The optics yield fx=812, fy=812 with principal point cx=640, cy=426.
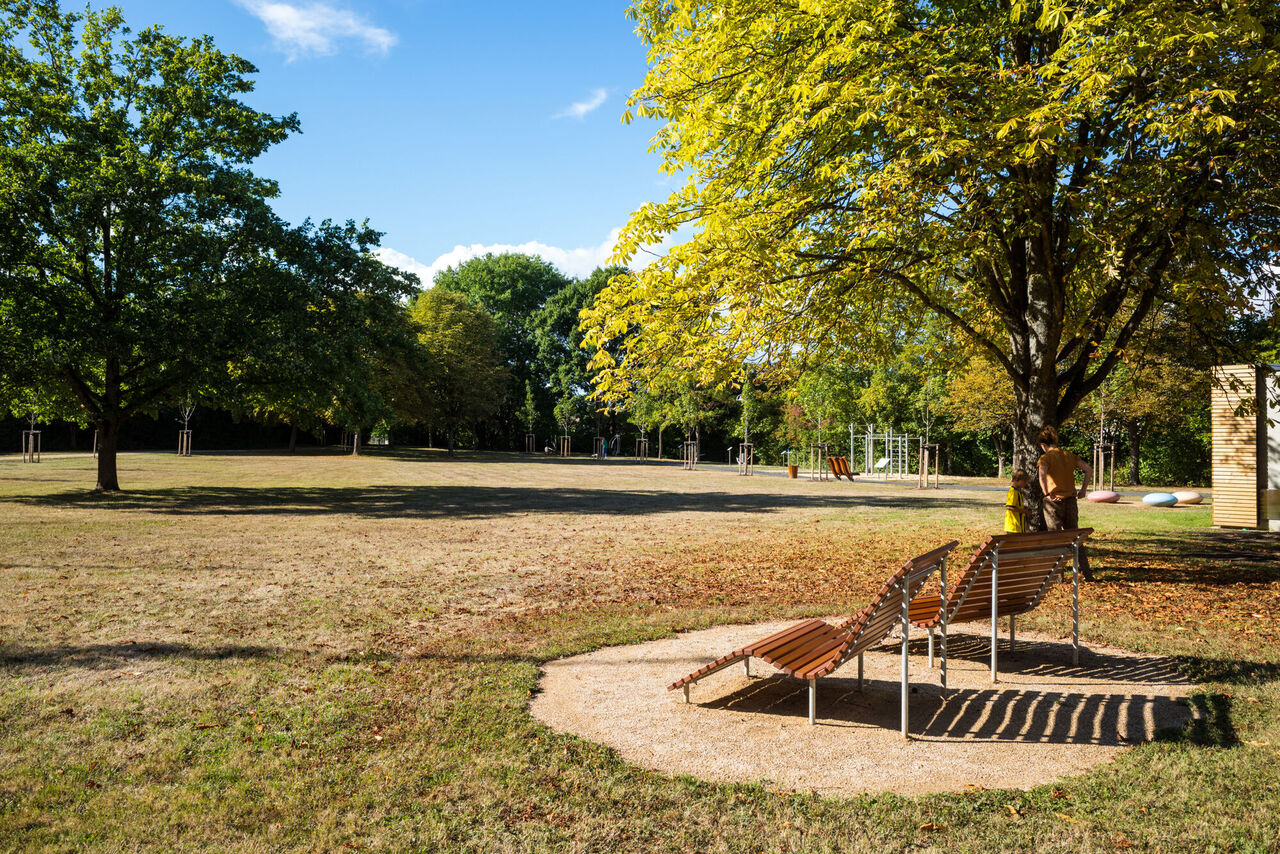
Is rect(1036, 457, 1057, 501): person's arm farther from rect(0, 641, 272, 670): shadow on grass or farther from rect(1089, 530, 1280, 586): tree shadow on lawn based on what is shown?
rect(0, 641, 272, 670): shadow on grass

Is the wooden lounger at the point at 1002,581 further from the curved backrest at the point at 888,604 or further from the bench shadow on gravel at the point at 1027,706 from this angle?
the curved backrest at the point at 888,604

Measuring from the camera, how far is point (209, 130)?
21734mm

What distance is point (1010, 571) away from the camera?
592 centimetres

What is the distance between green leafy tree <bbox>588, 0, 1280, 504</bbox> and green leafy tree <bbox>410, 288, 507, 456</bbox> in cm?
4147

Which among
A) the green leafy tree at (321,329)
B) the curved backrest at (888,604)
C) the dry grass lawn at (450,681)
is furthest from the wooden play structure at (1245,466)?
the green leafy tree at (321,329)

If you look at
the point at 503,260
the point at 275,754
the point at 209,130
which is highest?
the point at 503,260

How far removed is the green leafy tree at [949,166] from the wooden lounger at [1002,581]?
3.52 metres

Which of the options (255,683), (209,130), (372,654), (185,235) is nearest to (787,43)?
(372,654)

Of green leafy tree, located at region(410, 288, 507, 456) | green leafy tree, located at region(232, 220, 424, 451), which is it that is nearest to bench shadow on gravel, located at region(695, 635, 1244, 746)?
green leafy tree, located at region(232, 220, 424, 451)

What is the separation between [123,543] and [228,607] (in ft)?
19.3

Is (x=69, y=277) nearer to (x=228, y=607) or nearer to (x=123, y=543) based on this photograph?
(x=123, y=543)

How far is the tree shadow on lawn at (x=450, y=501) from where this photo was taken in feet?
60.9

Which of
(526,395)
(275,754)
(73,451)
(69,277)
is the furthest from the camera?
(526,395)

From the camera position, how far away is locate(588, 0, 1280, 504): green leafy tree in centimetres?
771
